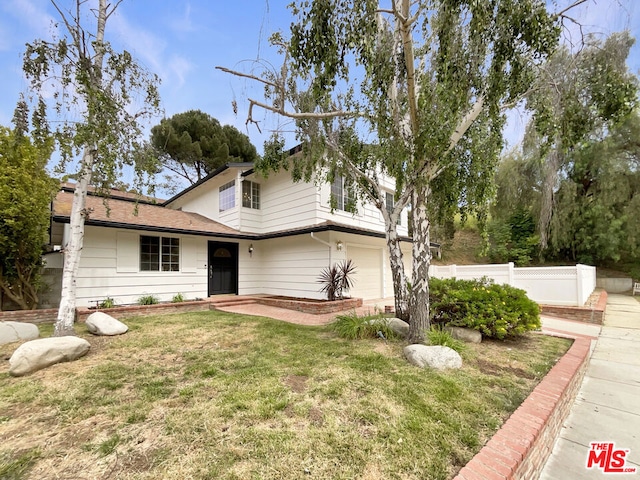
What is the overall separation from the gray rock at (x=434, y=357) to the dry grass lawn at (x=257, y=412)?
20 cm

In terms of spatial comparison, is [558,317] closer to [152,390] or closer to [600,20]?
[600,20]

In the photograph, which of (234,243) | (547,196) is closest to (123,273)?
(234,243)

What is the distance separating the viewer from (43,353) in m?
3.93

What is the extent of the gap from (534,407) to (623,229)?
58.3 feet

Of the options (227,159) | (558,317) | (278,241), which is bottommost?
(558,317)

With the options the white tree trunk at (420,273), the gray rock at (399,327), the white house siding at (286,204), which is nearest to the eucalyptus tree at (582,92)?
the white tree trunk at (420,273)

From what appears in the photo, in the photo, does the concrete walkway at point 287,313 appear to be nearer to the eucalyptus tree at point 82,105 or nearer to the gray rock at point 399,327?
the gray rock at point 399,327

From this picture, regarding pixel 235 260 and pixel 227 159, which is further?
pixel 227 159

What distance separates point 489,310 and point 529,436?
10.1 ft

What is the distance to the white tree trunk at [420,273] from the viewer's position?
4770mm

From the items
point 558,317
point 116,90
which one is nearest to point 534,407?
point 558,317

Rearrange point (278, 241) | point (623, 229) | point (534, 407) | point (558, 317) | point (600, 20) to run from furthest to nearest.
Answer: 1. point (623, 229)
2. point (278, 241)
3. point (558, 317)
4. point (600, 20)
5. point (534, 407)

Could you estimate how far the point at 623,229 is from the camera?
14.1 metres

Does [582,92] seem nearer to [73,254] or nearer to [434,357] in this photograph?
[434,357]
